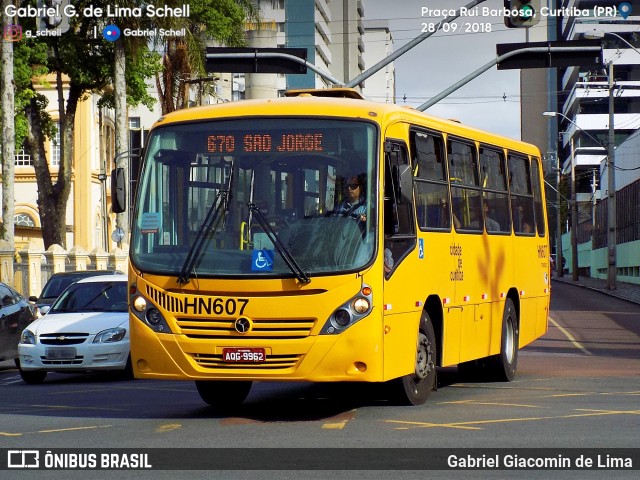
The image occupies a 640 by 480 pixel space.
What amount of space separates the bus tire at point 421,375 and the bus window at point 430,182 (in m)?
1.13

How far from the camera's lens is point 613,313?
41.5 m

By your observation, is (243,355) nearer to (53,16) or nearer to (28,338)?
(28,338)

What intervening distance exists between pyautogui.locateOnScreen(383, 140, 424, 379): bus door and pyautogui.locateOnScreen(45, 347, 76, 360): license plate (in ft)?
23.9

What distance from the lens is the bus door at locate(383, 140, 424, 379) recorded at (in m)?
13.4

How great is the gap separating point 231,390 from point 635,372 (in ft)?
23.4

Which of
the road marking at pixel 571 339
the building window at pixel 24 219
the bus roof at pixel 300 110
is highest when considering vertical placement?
the bus roof at pixel 300 110

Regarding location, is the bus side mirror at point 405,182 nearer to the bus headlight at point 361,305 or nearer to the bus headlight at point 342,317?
the bus headlight at point 361,305

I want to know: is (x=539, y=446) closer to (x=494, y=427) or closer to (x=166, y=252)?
(x=494, y=427)

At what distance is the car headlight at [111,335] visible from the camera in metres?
20.0

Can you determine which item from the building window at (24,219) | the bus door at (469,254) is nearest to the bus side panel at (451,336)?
the bus door at (469,254)

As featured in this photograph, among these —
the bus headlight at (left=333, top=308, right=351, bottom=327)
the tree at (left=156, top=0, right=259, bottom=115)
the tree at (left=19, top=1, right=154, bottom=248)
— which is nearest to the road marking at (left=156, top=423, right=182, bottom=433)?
the bus headlight at (left=333, top=308, right=351, bottom=327)

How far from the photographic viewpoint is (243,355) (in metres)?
13.1

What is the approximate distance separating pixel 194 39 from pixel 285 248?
114 feet
